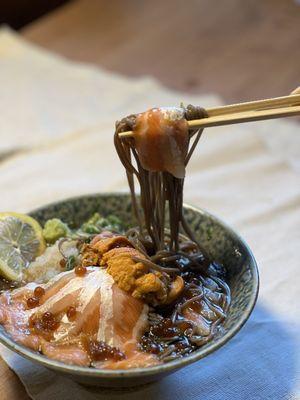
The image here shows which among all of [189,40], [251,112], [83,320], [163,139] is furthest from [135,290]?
[189,40]

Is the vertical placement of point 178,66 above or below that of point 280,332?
above

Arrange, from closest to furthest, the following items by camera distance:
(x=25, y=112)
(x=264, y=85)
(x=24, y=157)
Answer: (x=24, y=157)
(x=25, y=112)
(x=264, y=85)

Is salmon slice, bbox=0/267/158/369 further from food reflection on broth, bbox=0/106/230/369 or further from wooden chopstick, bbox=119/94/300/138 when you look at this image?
wooden chopstick, bbox=119/94/300/138

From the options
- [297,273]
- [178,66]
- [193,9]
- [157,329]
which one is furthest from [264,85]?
[157,329]

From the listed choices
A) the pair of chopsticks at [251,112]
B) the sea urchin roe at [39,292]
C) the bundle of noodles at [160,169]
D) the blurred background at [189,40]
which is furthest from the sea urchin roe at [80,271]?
the blurred background at [189,40]

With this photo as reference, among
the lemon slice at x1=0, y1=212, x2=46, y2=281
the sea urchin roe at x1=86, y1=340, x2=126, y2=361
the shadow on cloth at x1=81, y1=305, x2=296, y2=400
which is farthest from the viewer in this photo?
the lemon slice at x1=0, y1=212, x2=46, y2=281

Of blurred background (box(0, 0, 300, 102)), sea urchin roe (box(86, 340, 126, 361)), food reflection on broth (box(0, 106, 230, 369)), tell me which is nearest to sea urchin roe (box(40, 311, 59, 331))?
food reflection on broth (box(0, 106, 230, 369))

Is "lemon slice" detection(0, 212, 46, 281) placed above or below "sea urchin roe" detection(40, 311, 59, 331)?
above

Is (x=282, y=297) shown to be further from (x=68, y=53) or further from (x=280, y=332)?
(x=68, y=53)
